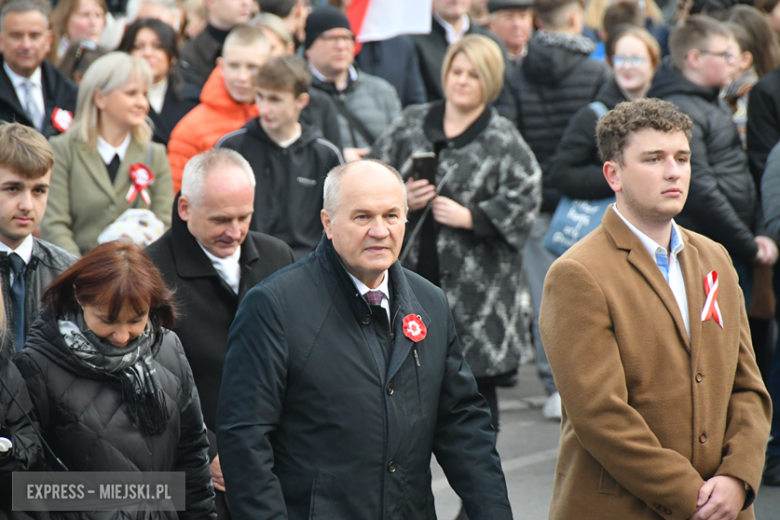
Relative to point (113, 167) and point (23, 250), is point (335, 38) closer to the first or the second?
point (113, 167)

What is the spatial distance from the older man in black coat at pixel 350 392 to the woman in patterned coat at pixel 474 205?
2.41m

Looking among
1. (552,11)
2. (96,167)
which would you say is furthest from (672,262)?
(552,11)

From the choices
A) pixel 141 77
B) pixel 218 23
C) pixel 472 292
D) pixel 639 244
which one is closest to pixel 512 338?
pixel 472 292

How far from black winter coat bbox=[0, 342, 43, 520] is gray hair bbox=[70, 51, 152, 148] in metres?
3.00

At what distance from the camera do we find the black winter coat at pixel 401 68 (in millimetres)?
8562

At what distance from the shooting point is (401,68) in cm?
859

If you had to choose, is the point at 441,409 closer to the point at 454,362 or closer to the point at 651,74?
the point at 454,362

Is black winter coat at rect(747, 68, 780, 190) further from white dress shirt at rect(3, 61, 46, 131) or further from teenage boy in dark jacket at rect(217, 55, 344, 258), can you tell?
white dress shirt at rect(3, 61, 46, 131)

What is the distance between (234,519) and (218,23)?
6004 millimetres

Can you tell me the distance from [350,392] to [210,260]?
1.36 m

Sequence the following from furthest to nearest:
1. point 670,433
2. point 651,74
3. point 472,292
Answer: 1. point 651,74
2. point 472,292
3. point 670,433

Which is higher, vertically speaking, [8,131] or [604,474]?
[8,131]

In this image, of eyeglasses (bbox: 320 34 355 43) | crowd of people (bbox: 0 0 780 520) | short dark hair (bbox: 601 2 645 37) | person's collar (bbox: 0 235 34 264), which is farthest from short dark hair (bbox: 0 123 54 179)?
short dark hair (bbox: 601 2 645 37)

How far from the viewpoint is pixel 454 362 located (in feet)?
11.8
